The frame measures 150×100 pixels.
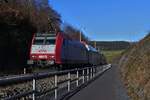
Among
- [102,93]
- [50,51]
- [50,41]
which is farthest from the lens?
[50,41]

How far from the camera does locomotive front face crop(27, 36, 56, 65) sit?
41.8 metres

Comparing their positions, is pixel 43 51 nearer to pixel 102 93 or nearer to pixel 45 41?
pixel 45 41

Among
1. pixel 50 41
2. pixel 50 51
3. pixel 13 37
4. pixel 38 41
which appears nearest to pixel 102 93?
pixel 50 51

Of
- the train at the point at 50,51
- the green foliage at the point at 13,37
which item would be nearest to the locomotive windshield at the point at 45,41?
the train at the point at 50,51

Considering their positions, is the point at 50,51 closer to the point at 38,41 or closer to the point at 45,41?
the point at 45,41

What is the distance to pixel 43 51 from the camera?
1676 inches

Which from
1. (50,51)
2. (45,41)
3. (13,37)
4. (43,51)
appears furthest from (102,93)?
(13,37)

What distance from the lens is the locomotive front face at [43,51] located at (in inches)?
1644

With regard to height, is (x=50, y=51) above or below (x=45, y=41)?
below

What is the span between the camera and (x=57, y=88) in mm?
17719

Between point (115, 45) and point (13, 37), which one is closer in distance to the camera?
point (13, 37)

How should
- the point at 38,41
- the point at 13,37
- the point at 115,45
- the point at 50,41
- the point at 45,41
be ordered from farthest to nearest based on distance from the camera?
the point at 115,45, the point at 13,37, the point at 38,41, the point at 50,41, the point at 45,41

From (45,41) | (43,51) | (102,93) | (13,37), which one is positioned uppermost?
(13,37)

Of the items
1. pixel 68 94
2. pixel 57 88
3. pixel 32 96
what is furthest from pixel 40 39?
pixel 32 96
